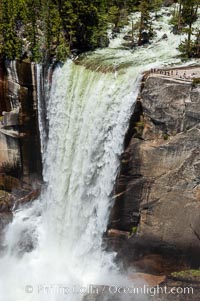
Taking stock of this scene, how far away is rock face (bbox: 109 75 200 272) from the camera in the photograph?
82.9ft

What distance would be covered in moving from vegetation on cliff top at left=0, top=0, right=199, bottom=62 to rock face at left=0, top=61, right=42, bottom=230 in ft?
6.32

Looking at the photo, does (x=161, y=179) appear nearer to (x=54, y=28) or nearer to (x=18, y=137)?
(x=18, y=137)

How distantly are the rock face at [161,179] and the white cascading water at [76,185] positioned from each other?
122 centimetres

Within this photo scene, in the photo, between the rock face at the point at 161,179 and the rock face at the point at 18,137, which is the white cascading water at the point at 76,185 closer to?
the rock face at the point at 161,179

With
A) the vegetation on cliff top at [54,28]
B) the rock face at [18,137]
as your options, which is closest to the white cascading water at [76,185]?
the rock face at [18,137]

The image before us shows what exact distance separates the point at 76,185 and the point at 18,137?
27.0ft

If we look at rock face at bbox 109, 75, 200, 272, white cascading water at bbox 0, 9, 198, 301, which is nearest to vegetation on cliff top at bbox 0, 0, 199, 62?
white cascading water at bbox 0, 9, 198, 301

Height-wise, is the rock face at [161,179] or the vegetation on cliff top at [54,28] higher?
the vegetation on cliff top at [54,28]

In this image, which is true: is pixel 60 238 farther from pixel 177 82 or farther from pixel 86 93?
pixel 177 82

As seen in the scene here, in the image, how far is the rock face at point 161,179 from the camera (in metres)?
25.3

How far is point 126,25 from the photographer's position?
4516 cm

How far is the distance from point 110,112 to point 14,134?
454 inches

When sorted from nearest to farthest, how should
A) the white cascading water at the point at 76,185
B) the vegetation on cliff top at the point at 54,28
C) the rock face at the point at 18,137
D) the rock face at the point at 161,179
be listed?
the rock face at the point at 161,179
the white cascading water at the point at 76,185
the rock face at the point at 18,137
the vegetation on cliff top at the point at 54,28

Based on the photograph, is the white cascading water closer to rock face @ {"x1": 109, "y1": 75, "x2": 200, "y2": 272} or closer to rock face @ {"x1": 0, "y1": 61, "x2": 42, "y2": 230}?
rock face @ {"x1": 109, "y1": 75, "x2": 200, "y2": 272}
